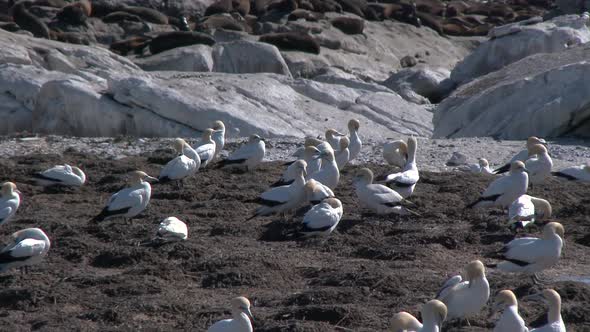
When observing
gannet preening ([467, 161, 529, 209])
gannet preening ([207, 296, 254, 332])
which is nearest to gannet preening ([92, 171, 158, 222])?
gannet preening ([467, 161, 529, 209])

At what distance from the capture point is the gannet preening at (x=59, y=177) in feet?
44.0

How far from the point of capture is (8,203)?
434 inches

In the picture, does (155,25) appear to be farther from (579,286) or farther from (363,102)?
(579,286)

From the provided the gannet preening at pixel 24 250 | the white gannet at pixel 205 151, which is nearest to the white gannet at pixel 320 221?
the gannet preening at pixel 24 250

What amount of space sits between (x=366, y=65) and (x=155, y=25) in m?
7.50

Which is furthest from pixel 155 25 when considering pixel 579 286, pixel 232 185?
pixel 579 286

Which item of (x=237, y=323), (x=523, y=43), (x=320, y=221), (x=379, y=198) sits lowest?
(x=523, y=43)

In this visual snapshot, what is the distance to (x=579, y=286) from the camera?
28.4ft

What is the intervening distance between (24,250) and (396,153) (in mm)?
7230

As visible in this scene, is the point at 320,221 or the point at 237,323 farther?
the point at 320,221

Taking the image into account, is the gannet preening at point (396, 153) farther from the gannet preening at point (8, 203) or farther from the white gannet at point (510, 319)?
the white gannet at point (510, 319)

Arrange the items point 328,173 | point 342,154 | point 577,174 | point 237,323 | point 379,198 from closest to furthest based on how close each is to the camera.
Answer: point 237,323
point 379,198
point 328,173
point 577,174
point 342,154

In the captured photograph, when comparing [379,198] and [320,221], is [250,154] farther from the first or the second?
[320,221]

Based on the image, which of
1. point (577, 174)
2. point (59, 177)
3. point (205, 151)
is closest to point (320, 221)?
point (59, 177)
